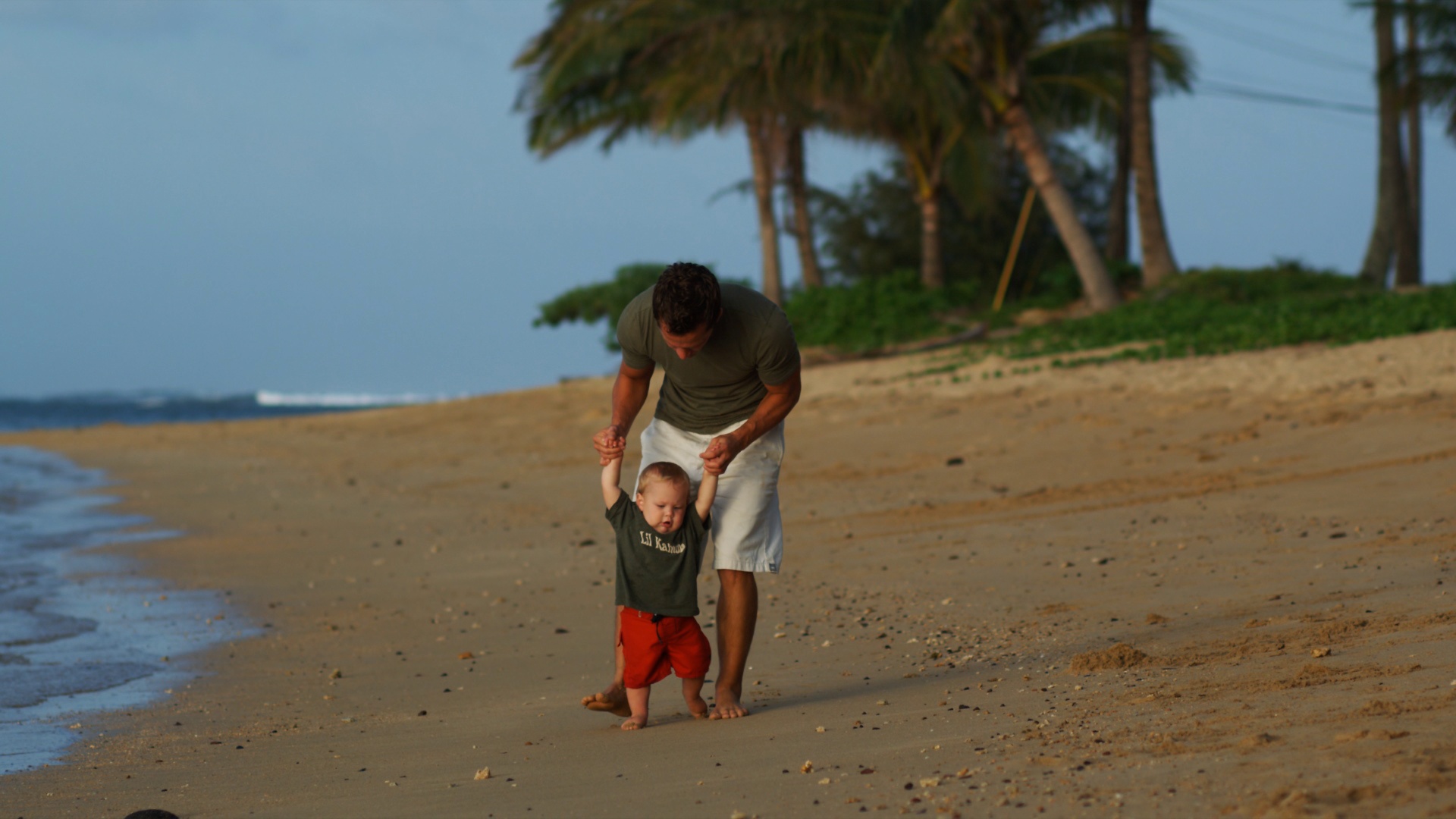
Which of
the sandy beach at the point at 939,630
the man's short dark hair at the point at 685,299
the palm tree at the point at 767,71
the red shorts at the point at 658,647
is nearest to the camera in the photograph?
the sandy beach at the point at 939,630

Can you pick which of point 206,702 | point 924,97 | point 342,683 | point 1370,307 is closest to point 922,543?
point 342,683

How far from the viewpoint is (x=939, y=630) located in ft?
17.5

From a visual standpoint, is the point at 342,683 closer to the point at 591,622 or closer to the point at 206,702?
the point at 206,702

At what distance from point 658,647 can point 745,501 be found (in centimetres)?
55

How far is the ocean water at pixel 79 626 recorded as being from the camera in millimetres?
4762

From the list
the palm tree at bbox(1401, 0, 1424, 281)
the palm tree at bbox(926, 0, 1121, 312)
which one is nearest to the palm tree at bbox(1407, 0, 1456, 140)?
the palm tree at bbox(1401, 0, 1424, 281)

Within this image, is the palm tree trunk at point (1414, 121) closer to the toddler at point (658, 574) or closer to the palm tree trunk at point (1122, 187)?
the palm tree trunk at point (1122, 187)

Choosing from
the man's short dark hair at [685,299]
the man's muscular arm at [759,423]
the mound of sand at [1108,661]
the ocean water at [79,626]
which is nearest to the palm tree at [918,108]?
the ocean water at [79,626]

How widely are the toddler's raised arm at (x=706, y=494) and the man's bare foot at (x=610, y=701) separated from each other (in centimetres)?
64

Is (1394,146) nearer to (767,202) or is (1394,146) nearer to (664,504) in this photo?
(767,202)

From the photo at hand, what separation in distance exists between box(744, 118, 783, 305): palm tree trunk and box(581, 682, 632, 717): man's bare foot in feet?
64.5

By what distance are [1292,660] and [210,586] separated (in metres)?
6.34

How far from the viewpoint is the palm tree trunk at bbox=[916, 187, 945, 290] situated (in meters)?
24.4

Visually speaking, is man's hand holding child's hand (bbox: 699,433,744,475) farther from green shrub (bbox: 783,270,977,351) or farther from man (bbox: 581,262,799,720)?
green shrub (bbox: 783,270,977,351)
